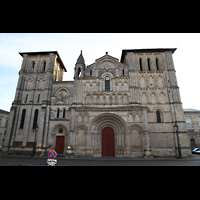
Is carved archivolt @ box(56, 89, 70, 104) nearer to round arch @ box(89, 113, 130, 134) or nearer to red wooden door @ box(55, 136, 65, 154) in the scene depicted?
red wooden door @ box(55, 136, 65, 154)

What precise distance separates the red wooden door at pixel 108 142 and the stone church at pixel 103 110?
0.14 m

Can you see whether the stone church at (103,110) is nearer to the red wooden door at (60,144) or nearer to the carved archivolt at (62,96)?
the carved archivolt at (62,96)

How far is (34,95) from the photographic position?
25312 millimetres

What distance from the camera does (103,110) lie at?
22.1 m

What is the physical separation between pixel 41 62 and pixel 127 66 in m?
17.3

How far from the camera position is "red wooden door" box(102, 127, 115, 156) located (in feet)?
69.4

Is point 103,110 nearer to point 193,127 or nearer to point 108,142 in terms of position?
point 108,142

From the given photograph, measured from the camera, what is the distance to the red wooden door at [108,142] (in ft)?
69.4

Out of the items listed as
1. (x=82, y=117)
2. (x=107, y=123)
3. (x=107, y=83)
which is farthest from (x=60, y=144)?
(x=107, y=83)

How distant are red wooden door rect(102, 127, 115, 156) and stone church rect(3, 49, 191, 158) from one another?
5.7 inches

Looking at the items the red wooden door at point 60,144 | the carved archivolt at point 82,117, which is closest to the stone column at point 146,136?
the carved archivolt at point 82,117

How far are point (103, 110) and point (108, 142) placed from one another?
5123 millimetres
